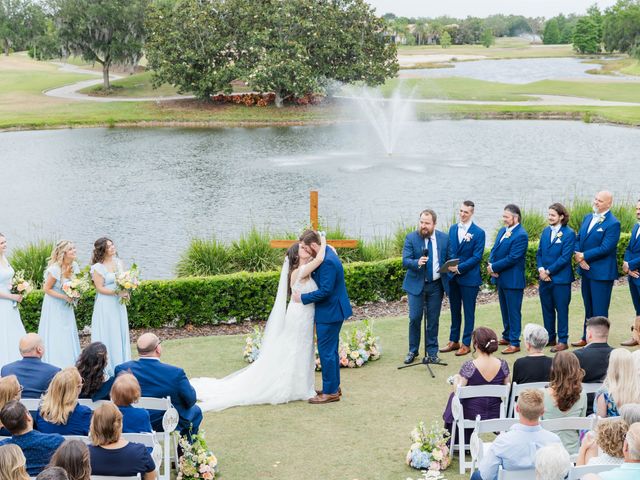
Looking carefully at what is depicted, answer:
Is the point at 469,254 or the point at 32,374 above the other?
the point at 469,254

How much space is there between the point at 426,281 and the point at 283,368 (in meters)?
2.29

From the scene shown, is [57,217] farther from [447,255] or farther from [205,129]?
[205,129]

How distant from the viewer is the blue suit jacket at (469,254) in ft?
35.5

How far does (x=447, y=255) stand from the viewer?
10.7 metres

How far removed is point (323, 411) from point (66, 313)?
11.3 ft

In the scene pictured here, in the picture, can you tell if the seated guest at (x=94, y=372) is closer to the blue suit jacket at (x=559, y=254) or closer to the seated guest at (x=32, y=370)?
the seated guest at (x=32, y=370)

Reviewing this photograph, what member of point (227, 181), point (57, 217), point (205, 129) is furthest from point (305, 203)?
point (205, 129)

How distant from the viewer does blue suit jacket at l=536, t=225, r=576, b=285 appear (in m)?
10.8

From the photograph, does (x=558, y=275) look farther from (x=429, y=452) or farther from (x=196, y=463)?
(x=196, y=463)

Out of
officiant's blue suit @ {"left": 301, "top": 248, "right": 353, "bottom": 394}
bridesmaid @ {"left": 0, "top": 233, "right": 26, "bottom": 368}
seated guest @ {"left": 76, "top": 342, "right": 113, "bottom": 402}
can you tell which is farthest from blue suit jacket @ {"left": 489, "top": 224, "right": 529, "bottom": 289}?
bridesmaid @ {"left": 0, "top": 233, "right": 26, "bottom": 368}

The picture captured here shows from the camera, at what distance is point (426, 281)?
10562mm

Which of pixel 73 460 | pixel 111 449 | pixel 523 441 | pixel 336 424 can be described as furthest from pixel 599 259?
pixel 73 460

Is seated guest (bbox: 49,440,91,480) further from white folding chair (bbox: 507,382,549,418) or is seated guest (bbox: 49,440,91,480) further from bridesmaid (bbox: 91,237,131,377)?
bridesmaid (bbox: 91,237,131,377)

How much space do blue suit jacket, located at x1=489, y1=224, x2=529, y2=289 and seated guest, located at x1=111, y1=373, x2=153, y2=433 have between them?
5.87m
